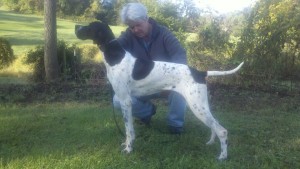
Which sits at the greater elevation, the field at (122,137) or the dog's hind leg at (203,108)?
the dog's hind leg at (203,108)

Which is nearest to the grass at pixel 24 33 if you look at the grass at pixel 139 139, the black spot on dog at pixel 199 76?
the grass at pixel 139 139

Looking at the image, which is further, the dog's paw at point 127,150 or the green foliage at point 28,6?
the green foliage at point 28,6

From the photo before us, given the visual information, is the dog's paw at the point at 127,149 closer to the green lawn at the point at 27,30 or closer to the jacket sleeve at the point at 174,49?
the jacket sleeve at the point at 174,49

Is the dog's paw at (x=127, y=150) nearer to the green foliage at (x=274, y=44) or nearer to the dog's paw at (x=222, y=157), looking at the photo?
the dog's paw at (x=222, y=157)

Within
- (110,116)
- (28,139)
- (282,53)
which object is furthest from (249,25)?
(28,139)

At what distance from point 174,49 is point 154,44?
306mm

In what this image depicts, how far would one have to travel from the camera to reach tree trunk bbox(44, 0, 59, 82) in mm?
9195

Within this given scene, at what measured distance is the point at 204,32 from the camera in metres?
10.5

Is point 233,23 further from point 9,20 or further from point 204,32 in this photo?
point 9,20

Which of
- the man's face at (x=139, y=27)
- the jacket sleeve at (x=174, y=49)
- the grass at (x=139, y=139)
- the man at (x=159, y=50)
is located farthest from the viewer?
the man at (x=159, y=50)

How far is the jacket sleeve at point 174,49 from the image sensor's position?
4.92 m

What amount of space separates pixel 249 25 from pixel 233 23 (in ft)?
4.63

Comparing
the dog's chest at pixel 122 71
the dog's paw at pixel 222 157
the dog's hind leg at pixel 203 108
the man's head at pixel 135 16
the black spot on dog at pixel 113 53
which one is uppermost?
the man's head at pixel 135 16

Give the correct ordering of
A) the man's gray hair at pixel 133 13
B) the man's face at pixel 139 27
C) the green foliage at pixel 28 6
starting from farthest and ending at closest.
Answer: the green foliage at pixel 28 6 → the man's face at pixel 139 27 → the man's gray hair at pixel 133 13
